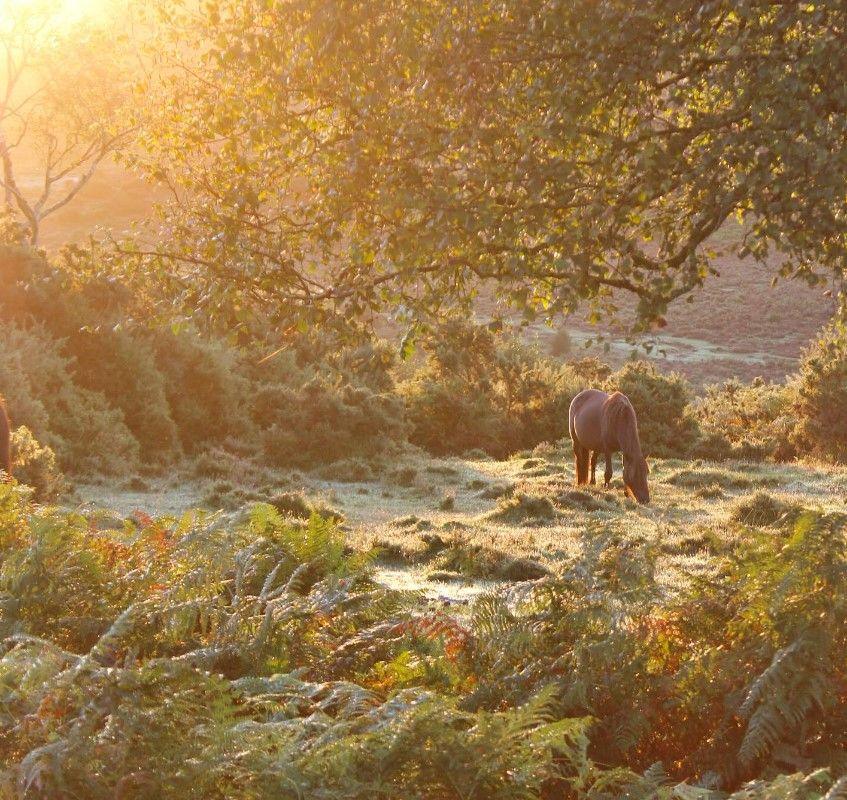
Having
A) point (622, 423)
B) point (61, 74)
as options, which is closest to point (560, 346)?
point (61, 74)

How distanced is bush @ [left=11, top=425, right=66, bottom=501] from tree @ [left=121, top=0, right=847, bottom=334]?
727cm

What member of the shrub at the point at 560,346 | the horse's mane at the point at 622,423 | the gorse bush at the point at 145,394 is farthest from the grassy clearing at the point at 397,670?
the shrub at the point at 560,346

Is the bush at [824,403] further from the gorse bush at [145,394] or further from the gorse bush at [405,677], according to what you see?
the gorse bush at [405,677]

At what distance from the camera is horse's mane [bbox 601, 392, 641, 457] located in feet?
61.5

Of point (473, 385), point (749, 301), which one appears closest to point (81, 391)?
point (473, 385)

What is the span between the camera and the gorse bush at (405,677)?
2625 mm

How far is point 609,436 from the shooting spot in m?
19.6

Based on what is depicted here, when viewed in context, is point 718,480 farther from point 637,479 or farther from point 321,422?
point 321,422

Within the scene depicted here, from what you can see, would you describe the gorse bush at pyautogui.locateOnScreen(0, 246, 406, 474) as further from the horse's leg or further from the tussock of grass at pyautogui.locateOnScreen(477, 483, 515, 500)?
the horse's leg

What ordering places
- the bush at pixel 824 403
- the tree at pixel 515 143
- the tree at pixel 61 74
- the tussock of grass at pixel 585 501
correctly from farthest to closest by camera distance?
the tree at pixel 61 74
the bush at pixel 824 403
the tussock of grass at pixel 585 501
the tree at pixel 515 143

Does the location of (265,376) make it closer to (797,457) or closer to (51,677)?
(797,457)

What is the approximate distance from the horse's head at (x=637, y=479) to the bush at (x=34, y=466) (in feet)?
32.4

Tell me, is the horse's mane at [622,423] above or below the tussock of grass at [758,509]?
above

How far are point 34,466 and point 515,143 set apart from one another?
11.5 meters
